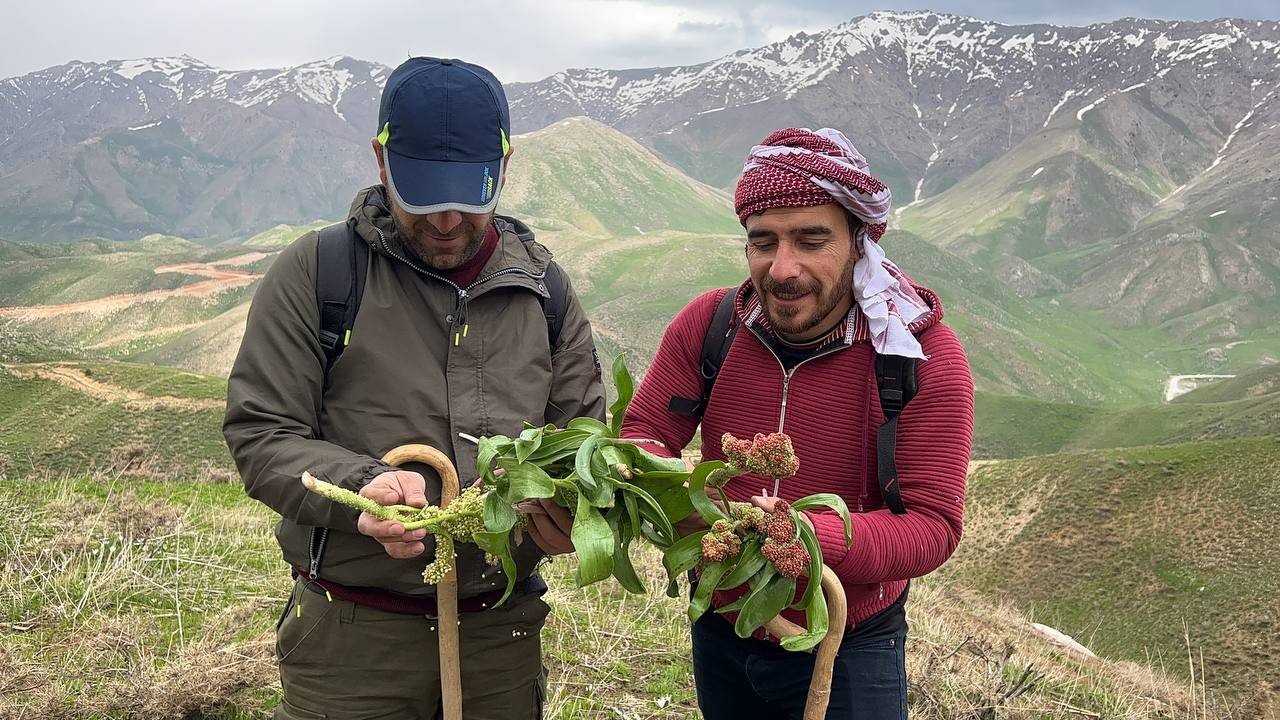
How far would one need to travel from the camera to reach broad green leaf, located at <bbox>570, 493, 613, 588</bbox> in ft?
7.02

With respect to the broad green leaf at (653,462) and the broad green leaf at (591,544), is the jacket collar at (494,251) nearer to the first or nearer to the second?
the broad green leaf at (653,462)

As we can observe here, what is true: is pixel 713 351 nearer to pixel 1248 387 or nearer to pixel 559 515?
pixel 559 515

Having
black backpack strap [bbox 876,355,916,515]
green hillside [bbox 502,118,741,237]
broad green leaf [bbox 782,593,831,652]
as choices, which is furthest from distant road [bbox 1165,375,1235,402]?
broad green leaf [bbox 782,593,831,652]

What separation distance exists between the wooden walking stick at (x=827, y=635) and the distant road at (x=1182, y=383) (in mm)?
95191

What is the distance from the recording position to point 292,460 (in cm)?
251

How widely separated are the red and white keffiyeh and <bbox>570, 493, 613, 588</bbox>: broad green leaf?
1.05m

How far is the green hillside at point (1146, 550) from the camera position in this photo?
1858 centimetres

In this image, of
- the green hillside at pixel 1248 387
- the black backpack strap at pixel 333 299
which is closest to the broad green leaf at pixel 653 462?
the black backpack strap at pixel 333 299

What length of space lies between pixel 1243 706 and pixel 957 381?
14.9 meters

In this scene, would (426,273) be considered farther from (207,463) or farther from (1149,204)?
(1149,204)

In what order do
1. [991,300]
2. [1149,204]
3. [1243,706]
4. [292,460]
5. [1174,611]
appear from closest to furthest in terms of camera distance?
[292,460] < [1243,706] < [1174,611] < [991,300] < [1149,204]

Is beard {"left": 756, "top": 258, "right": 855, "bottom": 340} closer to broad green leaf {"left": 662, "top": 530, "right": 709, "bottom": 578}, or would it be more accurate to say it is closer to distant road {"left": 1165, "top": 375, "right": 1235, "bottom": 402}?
broad green leaf {"left": 662, "top": 530, "right": 709, "bottom": 578}

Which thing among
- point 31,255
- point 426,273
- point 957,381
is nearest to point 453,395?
point 426,273

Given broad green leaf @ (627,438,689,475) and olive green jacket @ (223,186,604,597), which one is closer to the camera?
broad green leaf @ (627,438,689,475)
